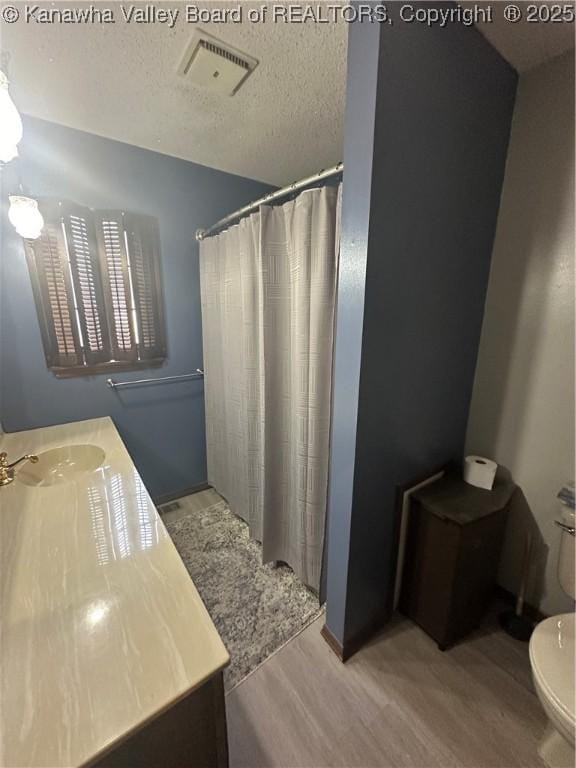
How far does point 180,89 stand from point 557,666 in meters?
2.50

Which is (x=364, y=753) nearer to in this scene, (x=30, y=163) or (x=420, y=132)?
(x=420, y=132)

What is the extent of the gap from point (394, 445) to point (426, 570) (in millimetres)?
581

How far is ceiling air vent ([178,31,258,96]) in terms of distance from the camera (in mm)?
1072

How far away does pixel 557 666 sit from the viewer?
882mm

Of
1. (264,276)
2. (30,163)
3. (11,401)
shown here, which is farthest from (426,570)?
(30,163)

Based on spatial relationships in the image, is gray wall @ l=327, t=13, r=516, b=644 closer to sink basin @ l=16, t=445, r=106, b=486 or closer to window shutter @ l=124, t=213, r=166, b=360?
sink basin @ l=16, t=445, r=106, b=486

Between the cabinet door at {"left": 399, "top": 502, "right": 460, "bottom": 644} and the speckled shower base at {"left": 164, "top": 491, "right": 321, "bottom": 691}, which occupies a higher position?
the cabinet door at {"left": 399, "top": 502, "right": 460, "bottom": 644}

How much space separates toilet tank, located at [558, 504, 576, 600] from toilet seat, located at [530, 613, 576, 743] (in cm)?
16

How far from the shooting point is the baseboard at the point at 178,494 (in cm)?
220

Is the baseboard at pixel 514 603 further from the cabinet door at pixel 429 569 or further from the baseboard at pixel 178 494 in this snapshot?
the baseboard at pixel 178 494

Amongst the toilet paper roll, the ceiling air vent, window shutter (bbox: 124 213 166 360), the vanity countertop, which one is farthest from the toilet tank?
window shutter (bbox: 124 213 166 360)
